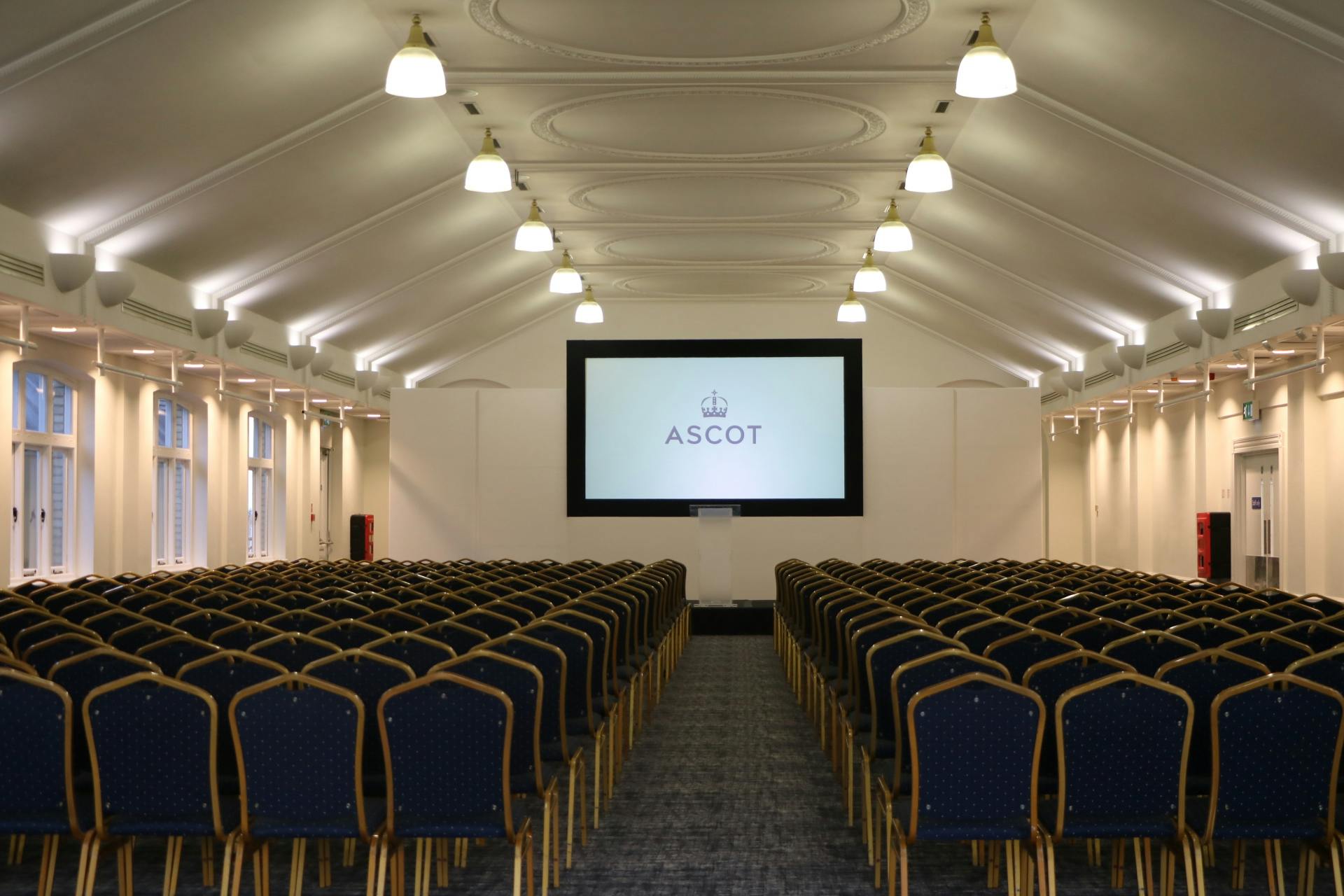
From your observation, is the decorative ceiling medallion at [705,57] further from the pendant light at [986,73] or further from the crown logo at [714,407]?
the crown logo at [714,407]

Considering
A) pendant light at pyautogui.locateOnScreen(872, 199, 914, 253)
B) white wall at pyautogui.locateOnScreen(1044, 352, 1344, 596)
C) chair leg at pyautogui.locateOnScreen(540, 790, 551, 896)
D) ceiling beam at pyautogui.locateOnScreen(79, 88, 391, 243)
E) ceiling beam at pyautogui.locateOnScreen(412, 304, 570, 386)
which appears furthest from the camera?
ceiling beam at pyautogui.locateOnScreen(412, 304, 570, 386)

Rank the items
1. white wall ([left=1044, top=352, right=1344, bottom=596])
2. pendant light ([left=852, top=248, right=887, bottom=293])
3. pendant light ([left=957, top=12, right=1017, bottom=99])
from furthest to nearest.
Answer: white wall ([left=1044, top=352, right=1344, bottom=596])
pendant light ([left=852, top=248, right=887, bottom=293])
pendant light ([left=957, top=12, right=1017, bottom=99])

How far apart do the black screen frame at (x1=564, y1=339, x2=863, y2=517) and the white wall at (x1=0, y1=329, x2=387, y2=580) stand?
4.96 meters

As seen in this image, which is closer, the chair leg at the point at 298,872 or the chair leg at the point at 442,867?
Result: the chair leg at the point at 298,872

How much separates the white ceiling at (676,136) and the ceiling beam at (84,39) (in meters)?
0.02

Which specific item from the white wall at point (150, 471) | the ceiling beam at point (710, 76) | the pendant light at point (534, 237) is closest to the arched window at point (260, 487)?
the white wall at point (150, 471)

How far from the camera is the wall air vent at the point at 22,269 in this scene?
9.83m

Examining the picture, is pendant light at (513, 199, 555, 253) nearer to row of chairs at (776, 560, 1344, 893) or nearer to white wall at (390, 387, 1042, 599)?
row of chairs at (776, 560, 1344, 893)

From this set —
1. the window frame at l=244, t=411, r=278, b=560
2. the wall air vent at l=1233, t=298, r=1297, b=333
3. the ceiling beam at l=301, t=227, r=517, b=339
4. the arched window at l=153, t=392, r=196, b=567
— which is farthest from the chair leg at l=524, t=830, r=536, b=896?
the window frame at l=244, t=411, r=278, b=560

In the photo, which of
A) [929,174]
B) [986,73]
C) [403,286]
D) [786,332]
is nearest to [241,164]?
[929,174]

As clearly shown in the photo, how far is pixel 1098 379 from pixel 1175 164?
28.3 feet

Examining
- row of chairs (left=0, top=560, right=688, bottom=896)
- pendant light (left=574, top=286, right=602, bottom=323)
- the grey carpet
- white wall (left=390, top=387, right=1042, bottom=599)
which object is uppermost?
pendant light (left=574, top=286, right=602, bottom=323)

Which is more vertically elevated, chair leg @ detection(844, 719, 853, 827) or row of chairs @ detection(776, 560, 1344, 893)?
row of chairs @ detection(776, 560, 1344, 893)

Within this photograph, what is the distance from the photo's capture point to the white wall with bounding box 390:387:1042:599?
57.9 feet
